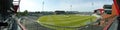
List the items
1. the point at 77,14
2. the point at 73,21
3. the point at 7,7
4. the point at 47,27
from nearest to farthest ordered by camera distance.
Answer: the point at 7,7 < the point at 47,27 < the point at 73,21 < the point at 77,14

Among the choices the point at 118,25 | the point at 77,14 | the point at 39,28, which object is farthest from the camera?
the point at 77,14

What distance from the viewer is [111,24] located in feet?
42.1

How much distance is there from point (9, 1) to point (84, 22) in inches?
323

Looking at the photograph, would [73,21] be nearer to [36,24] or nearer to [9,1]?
[36,24]

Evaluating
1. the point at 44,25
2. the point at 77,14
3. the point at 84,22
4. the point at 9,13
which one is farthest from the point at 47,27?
the point at 9,13

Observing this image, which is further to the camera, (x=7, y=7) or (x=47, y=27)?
(x=47, y=27)

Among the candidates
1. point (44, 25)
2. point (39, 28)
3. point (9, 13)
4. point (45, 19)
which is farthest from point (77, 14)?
Answer: point (9, 13)

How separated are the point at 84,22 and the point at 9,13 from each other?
7.51m

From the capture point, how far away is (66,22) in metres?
21.9

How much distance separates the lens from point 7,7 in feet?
42.7

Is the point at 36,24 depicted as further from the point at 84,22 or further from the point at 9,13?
the point at 9,13

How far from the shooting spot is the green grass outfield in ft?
65.8

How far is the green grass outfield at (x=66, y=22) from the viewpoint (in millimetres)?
20062

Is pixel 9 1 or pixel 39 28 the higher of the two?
pixel 9 1
